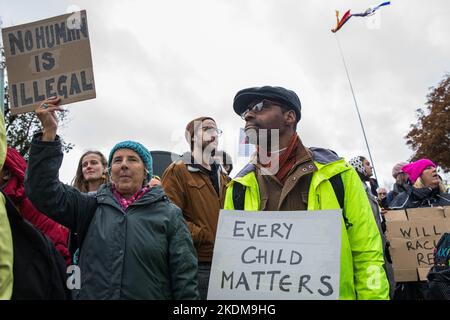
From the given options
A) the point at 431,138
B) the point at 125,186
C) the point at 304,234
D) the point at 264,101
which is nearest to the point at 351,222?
the point at 304,234

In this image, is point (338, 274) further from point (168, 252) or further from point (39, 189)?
point (39, 189)

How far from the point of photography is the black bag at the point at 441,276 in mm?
3477

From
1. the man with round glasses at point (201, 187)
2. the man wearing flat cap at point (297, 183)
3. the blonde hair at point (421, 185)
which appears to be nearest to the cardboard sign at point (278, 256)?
the man wearing flat cap at point (297, 183)

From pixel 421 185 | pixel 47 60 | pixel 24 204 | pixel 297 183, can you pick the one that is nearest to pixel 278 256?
pixel 297 183

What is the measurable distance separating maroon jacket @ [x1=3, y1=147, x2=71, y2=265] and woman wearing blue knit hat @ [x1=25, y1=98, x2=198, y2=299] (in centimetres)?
33

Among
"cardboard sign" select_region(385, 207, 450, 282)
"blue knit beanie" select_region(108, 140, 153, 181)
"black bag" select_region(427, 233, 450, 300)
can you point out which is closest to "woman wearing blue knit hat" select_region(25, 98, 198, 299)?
"blue knit beanie" select_region(108, 140, 153, 181)

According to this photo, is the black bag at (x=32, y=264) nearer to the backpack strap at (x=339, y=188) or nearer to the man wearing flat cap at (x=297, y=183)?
the man wearing flat cap at (x=297, y=183)

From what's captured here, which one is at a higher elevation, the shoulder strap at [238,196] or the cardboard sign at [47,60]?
the cardboard sign at [47,60]

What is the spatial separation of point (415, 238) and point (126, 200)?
10.6 ft

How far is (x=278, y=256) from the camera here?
86.7 inches

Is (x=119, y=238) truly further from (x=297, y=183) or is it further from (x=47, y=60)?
(x=47, y=60)

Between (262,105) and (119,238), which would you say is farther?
(262,105)

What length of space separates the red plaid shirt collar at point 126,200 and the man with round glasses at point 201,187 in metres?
0.68

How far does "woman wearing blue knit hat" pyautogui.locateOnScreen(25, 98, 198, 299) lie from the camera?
2340mm
